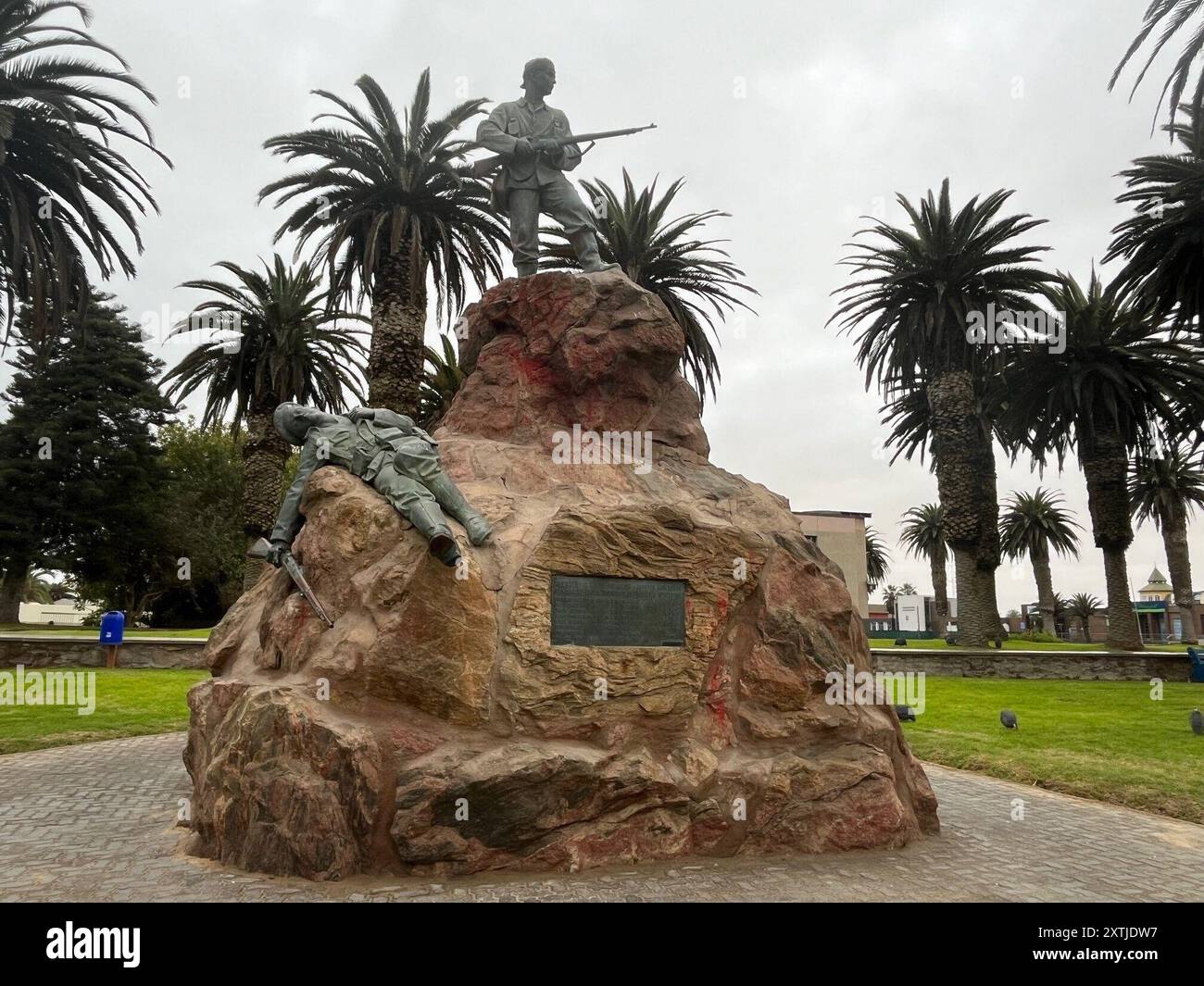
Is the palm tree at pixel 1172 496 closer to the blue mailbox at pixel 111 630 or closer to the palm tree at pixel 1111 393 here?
the palm tree at pixel 1111 393

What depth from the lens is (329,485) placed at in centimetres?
687

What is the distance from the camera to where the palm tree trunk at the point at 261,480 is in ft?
74.2

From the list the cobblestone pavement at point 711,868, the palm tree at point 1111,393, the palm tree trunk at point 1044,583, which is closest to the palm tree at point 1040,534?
the palm tree trunk at point 1044,583

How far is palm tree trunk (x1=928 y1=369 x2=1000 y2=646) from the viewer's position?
2680 centimetres

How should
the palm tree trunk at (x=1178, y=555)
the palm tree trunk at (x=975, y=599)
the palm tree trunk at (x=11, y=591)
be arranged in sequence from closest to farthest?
A: the palm tree trunk at (x=975, y=599) → the palm tree trunk at (x=11, y=591) → the palm tree trunk at (x=1178, y=555)

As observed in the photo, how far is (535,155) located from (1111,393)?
78.8 ft

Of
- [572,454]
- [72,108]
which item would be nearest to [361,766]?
[572,454]

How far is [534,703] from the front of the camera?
6.22 meters

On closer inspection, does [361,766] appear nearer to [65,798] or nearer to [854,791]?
[854,791]

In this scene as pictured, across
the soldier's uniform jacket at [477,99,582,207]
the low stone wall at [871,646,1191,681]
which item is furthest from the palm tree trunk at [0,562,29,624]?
the soldier's uniform jacket at [477,99,582,207]

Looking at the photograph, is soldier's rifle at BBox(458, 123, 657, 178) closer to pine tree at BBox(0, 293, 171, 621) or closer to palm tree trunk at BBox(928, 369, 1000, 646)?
palm tree trunk at BBox(928, 369, 1000, 646)

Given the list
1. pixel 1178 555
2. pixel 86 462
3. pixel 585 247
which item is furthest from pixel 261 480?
pixel 1178 555

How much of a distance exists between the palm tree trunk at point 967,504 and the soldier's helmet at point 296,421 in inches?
928

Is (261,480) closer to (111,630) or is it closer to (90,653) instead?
(111,630)
